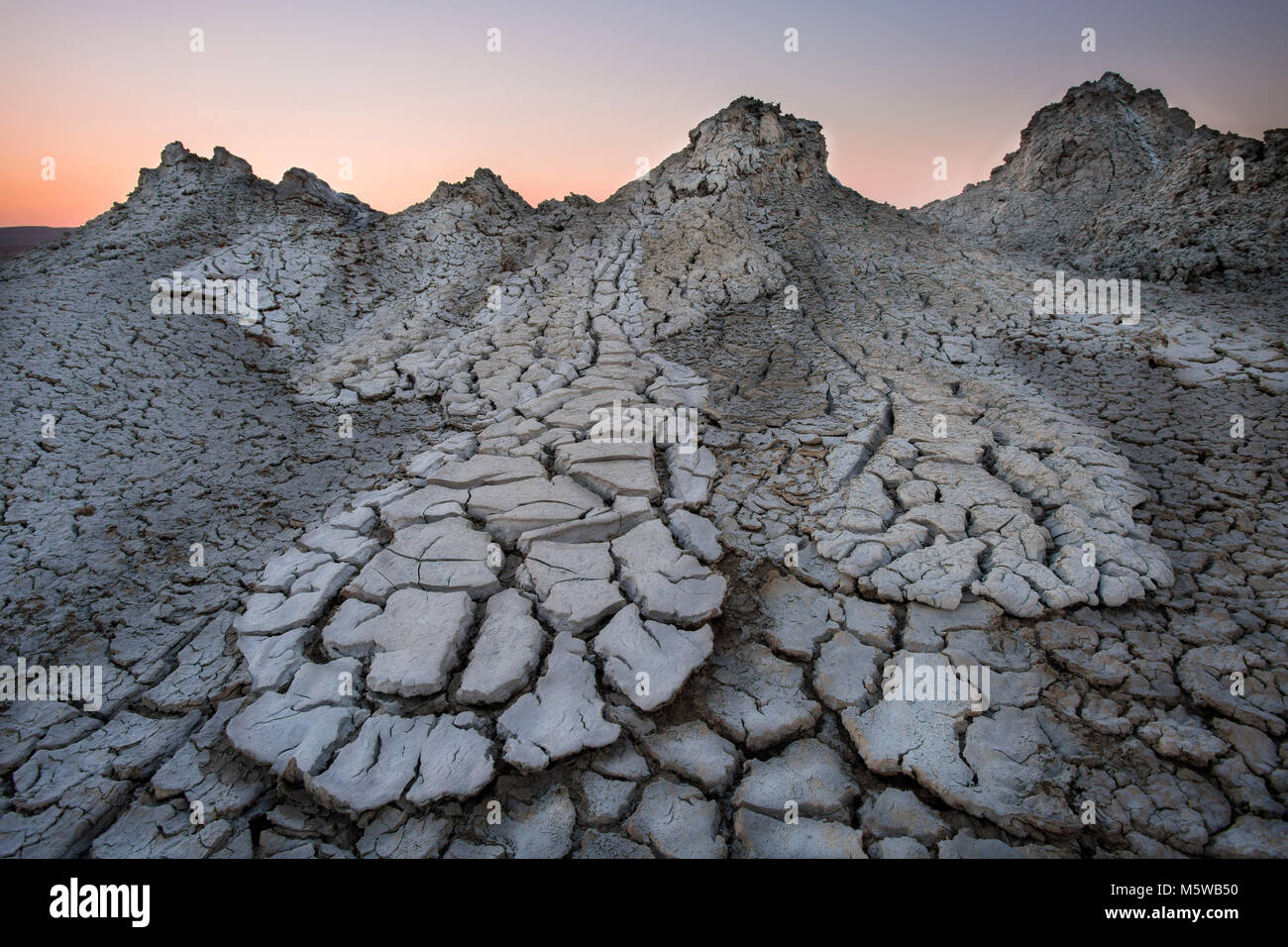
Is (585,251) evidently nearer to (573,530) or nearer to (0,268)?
(573,530)

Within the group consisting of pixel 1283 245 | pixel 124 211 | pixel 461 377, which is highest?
pixel 124 211

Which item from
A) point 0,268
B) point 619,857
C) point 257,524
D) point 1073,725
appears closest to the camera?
point 619,857

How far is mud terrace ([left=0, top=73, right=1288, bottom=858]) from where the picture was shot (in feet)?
5.76

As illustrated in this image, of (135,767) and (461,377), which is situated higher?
(461,377)

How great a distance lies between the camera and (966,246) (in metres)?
5.53

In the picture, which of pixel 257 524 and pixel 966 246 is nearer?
pixel 257 524

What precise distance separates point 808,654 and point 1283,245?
6358 millimetres

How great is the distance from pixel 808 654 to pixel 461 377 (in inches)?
124

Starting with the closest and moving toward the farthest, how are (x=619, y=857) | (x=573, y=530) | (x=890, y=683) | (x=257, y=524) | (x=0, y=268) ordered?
(x=619, y=857) → (x=890, y=683) → (x=573, y=530) → (x=257, y=524) → (x=0, y=268)

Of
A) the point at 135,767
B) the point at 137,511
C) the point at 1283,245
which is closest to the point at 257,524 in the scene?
the point at 137,511

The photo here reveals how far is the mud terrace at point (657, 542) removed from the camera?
69.1 inches

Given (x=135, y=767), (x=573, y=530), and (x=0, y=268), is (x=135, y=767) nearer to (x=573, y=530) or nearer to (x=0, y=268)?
(x=573, y=530)

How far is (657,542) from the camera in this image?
263 centimetres

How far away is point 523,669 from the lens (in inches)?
81.8
